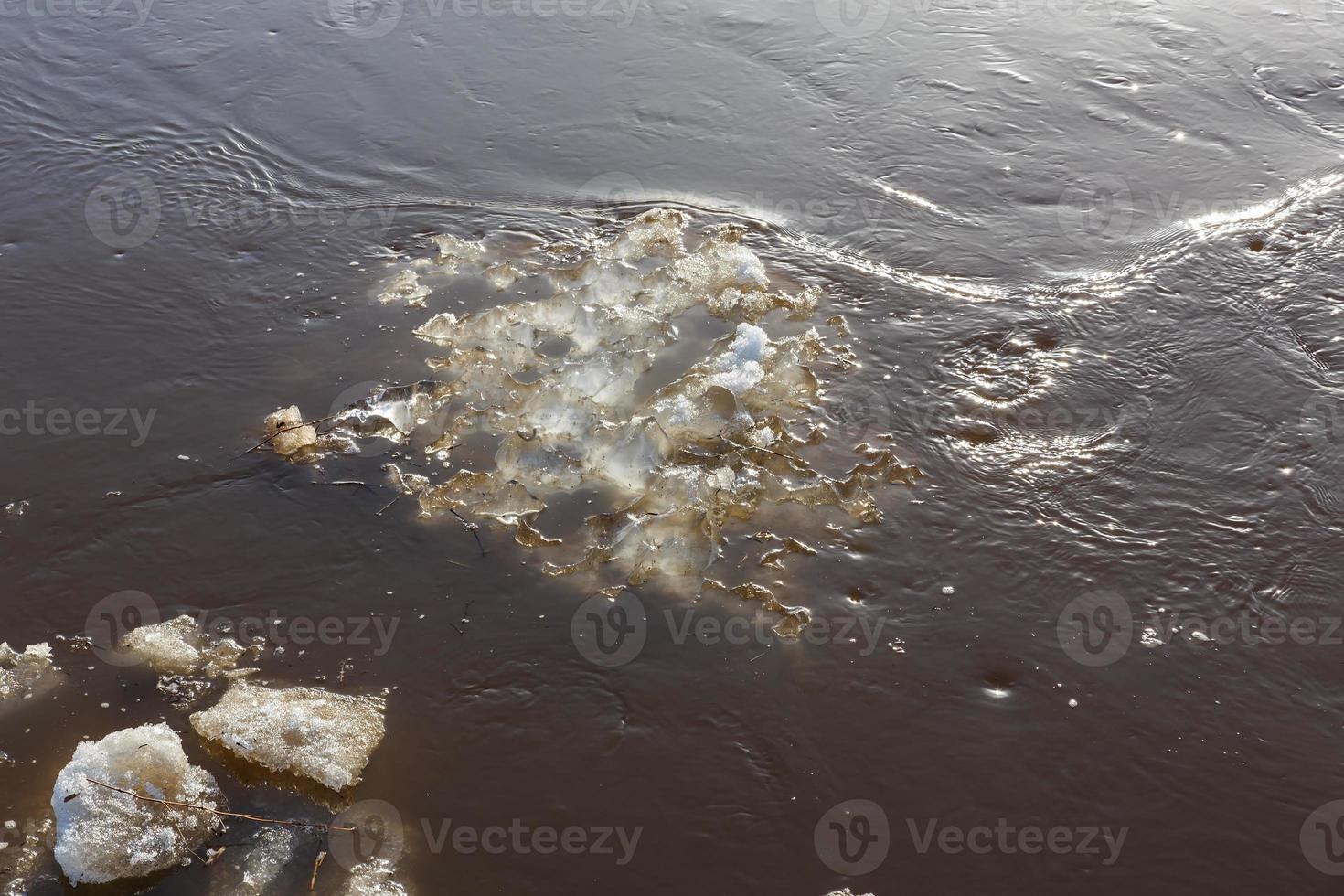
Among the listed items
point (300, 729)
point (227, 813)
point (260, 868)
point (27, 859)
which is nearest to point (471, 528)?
point (300, 729)

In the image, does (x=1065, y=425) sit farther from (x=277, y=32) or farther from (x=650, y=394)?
(x=277, y=32)

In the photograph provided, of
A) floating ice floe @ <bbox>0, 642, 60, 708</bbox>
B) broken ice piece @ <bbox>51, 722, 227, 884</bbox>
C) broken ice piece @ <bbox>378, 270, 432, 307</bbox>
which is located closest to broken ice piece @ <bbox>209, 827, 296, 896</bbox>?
broken ice piece @ <bbox>51, 722, 227, 884</bbox>

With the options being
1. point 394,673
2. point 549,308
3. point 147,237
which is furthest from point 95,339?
point 394,673

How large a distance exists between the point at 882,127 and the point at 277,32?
4843mm

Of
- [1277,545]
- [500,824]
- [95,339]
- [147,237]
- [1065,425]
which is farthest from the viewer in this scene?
[147,237]

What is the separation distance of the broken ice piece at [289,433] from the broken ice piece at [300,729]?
48.3 inches

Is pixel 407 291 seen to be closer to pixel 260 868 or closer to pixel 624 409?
pixel 624 409

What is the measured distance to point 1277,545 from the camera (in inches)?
161

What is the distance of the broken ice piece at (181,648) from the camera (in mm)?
3629

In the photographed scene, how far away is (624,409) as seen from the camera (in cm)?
475

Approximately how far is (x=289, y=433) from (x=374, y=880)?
214 cm

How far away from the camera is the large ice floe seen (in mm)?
4211

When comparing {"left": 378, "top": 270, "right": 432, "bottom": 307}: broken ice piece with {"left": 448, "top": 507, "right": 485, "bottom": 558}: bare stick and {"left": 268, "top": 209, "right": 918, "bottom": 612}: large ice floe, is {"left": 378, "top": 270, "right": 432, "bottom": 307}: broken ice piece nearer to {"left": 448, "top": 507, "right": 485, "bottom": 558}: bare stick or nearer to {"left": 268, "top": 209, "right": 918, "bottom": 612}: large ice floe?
{"left": 268, "top": 209, "right": 918, "bottom": 612}: large ice floe

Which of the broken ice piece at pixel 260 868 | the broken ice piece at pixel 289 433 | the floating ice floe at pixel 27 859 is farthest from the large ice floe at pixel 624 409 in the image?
the floating ice floe at pixel 27 859
